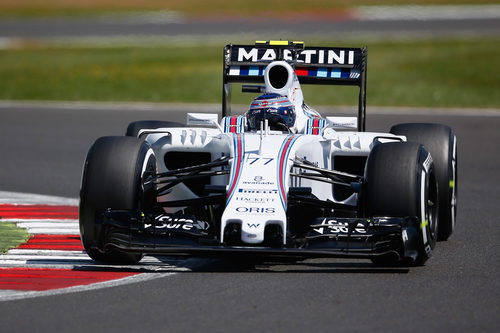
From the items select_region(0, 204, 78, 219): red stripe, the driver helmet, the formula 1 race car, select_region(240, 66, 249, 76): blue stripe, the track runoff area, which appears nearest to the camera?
the track runoff area

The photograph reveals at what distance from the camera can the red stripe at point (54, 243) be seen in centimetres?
878

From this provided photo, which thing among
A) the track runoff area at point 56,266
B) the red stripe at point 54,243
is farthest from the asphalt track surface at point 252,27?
the red stripe at point 54,243

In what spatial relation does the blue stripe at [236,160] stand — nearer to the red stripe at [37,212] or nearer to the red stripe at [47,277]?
the red stripe at [47,277]

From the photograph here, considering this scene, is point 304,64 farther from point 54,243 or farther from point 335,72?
point 54,243

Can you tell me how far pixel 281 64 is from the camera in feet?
31.0

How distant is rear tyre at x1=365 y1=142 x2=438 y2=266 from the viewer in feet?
25.3

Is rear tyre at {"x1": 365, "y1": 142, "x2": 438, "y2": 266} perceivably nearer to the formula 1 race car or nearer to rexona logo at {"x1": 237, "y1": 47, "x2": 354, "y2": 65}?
the formula 1 race car

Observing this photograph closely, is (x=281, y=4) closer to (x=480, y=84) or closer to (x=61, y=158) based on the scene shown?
(x=480, y=84)

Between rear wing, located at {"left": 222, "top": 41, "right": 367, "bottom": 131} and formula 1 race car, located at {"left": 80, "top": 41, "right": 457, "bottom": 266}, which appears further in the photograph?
rear wing, located at {"left": 222, "top": 41, "right": 367, "bottom": 131}

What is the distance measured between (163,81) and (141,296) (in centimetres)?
1923

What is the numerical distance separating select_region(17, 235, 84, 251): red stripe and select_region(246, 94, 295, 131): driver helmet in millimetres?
1852

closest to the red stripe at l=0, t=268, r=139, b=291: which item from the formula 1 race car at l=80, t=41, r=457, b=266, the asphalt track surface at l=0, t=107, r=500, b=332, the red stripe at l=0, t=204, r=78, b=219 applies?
the formula 1 race car at l=80, t=41, r=457, b=266

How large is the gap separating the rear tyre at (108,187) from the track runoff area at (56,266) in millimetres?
146

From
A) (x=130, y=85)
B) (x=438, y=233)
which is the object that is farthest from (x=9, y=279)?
(x=130, y=85)
